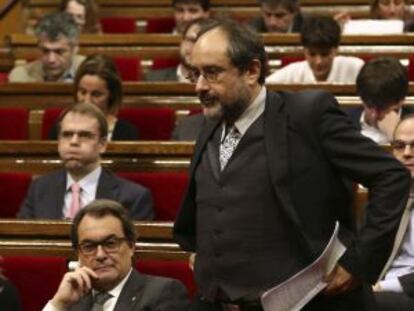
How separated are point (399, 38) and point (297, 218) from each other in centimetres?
191

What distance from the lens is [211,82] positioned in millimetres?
1256

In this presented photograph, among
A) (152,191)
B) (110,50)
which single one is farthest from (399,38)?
(152,191)

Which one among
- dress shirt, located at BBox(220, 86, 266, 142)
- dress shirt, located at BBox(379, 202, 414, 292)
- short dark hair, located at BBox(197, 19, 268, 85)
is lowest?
dress shirt, located at BBox(379, 202, 414, 292)

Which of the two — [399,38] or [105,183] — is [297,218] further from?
[399,38]

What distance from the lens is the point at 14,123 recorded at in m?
2.78

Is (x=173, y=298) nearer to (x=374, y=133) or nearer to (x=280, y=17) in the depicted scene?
(x=374, y=133)

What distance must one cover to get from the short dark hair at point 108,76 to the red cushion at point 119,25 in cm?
125

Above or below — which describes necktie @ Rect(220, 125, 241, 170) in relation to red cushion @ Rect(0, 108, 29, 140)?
above

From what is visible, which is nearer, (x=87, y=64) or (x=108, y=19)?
(x=87, y=64)

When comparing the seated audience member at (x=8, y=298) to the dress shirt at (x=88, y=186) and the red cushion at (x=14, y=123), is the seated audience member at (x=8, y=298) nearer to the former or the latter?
the dress shirt at (x=88, y=186)

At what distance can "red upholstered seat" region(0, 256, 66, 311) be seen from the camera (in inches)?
72.6

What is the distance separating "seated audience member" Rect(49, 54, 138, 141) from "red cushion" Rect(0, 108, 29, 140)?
0.24 meters

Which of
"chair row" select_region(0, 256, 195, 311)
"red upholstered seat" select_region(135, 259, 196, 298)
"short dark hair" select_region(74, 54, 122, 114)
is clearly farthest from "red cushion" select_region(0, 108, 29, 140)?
"red upholstered seat" select_region(135, 259, 196, 298)

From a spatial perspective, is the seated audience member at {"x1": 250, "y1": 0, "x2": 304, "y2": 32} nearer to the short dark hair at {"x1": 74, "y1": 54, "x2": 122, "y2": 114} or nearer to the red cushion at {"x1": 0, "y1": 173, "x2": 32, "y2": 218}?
the short dark hair at {"x1": 74, "y1": 54, "x2": 122, "y2": 114}
